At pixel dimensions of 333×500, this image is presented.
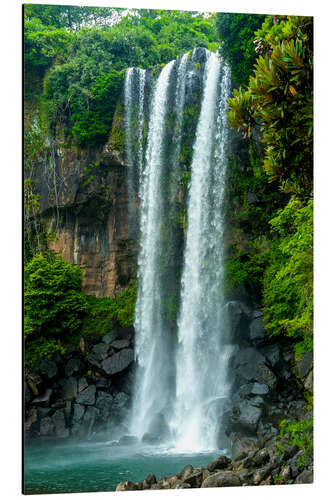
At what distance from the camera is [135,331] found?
20.0 ft

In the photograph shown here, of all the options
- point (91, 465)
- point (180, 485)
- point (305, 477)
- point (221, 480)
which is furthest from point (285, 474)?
point (91, 465)

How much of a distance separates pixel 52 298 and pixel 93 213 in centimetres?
175

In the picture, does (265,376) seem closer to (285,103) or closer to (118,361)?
(118,361)

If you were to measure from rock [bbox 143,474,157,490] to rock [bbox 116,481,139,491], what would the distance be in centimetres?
9

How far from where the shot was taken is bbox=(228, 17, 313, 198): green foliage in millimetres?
3773

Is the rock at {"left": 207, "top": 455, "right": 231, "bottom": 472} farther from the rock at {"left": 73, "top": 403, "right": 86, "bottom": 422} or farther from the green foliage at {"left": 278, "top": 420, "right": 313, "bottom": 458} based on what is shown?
the rock at {"left": 73, "top": 403, "right": 86, "bottom": 422}

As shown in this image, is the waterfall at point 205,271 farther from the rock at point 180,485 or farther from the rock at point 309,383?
the rock at point 180,485

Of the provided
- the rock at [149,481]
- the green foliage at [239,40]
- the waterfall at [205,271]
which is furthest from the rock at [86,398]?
the green foliage at [239,40]

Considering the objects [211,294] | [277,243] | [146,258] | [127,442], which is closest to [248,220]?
[277,243]

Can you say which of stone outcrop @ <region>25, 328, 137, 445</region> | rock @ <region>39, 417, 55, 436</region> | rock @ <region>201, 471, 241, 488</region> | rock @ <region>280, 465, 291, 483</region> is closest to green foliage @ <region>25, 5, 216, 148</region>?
stone outcrop @ <region>25, 328, 137, 445</region>
